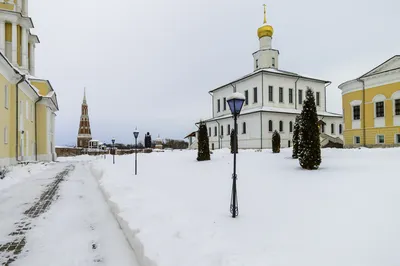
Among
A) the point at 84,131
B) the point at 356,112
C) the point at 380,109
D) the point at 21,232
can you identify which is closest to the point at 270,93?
the point at 356,112

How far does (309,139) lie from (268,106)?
25.0 metres

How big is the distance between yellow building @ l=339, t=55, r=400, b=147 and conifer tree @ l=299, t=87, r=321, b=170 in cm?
1486

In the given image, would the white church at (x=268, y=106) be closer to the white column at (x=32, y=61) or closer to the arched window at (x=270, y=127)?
the arched window at (x=270, y=127)

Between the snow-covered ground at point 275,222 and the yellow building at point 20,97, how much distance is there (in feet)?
53.3

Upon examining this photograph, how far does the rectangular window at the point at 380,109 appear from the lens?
22500 mm

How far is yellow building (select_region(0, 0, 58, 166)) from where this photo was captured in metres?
20.2

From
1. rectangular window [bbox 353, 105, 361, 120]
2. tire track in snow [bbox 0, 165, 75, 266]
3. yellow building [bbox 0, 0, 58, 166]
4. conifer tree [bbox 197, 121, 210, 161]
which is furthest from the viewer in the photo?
rectangular window [bbox 353, 105, 361, 120]

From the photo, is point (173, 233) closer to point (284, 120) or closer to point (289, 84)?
point (284, 120)


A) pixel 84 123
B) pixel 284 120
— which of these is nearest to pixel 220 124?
pixel 284 120

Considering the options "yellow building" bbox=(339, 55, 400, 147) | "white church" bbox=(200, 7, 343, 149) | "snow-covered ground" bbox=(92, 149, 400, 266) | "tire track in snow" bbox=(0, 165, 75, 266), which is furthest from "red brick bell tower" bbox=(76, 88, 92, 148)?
"snow-covered ground" bbox=(92, 149, 400, 266)

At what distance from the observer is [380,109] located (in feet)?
74.6

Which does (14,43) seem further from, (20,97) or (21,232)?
(21,232)

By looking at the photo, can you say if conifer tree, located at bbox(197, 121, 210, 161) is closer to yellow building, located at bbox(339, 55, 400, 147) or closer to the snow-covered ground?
the snow-covered ground

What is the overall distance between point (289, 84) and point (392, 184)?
31.8m
